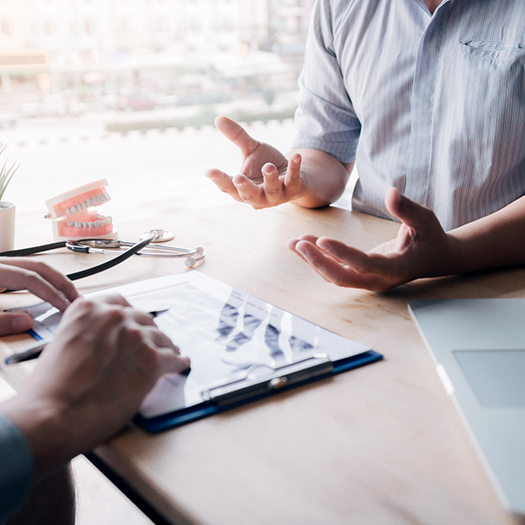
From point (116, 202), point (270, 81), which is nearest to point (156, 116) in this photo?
point (270, 81)

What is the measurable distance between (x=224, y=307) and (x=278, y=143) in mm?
6142

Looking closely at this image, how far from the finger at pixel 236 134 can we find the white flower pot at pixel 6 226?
0.40 metres

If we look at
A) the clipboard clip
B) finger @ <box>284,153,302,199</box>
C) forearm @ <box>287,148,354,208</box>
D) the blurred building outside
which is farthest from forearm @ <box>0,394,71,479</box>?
the blurred building outside

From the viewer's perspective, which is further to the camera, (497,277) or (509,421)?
(497,277)

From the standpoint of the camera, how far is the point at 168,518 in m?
0.37

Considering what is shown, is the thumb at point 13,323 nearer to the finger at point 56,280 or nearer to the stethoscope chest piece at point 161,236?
the finger at point 56,280

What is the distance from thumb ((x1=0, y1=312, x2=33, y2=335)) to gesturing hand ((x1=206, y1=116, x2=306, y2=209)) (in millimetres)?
407

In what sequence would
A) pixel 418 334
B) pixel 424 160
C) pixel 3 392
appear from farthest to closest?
pixel 3 392
pixel 424 160
pixel 418 334

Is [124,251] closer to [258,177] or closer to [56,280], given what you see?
[56,280]

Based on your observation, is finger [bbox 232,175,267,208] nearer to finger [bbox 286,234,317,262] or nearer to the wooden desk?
finger [bbox 286,234,317,262]

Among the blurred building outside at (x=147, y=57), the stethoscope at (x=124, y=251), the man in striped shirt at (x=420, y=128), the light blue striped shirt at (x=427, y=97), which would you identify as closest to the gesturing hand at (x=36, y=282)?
the stethoscope at (x=124, y=251)

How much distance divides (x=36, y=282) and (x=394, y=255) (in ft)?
1.45

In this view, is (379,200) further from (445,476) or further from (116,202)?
(116,202)

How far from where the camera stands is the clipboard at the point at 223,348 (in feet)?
1.51
